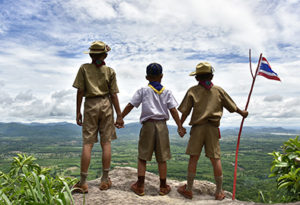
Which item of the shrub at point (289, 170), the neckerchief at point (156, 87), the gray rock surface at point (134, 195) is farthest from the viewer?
the neckerchief at point (156, 87)

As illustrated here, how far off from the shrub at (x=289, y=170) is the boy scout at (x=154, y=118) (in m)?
1.99

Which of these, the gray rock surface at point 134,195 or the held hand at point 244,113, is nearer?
the gray rock surface at point 134,195

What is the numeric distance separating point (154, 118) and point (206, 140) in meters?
1.22

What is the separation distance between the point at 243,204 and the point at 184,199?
1342mm

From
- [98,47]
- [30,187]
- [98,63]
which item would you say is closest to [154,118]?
[98,63]

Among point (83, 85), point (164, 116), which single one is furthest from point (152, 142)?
point (83, 85)

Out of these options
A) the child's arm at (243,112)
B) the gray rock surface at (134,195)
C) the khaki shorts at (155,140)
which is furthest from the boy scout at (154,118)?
the child's arm at (243,112)

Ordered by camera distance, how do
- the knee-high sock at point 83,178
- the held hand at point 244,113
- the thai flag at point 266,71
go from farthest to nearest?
the thai flag at point 266,71, the held hand at point 244,113, the knee-high sock at point 83,178

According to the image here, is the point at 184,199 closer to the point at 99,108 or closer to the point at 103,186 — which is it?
the point at 103,186

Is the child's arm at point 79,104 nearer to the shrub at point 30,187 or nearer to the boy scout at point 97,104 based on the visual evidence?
the boy scout at point 97,104

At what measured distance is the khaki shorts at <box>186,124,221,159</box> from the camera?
4.99 metres

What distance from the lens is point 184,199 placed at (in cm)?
499

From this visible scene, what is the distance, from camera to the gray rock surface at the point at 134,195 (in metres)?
4.36

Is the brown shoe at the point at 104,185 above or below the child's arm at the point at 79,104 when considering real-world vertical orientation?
below
